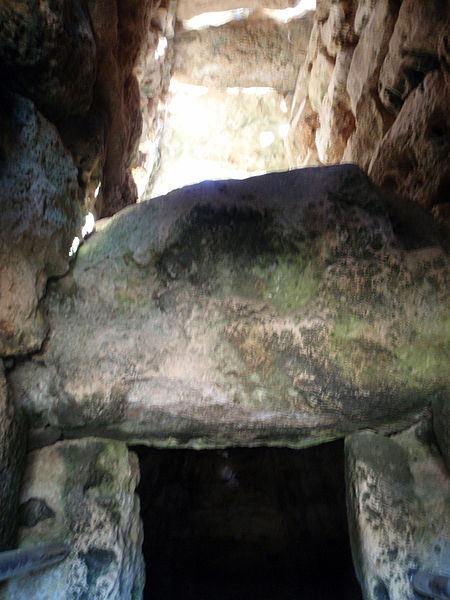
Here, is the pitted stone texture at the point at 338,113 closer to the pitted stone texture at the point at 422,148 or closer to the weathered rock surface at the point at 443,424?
the pitted stone texture at the point at 422,148

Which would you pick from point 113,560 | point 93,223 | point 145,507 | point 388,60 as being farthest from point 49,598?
point 388,60

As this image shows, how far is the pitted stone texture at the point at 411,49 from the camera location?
1550mm

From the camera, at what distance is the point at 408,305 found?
1180 mm

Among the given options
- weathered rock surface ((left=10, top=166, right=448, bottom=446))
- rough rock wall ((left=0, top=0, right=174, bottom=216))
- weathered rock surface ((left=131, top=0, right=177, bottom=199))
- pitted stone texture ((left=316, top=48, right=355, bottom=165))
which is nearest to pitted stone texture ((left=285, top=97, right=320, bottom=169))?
pitted stone texture ((left=316, top=48, right=355, bottom=165))

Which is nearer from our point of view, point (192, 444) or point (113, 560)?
point (113, 560)

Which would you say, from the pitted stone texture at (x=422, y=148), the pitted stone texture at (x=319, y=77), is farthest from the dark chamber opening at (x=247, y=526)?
the pitted stone texture at (x=319, y=77)

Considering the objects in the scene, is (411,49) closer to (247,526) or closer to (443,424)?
(443,424)

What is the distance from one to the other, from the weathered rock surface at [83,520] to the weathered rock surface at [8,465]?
0.16 feet

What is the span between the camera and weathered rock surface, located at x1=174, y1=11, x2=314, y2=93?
407 centimetres

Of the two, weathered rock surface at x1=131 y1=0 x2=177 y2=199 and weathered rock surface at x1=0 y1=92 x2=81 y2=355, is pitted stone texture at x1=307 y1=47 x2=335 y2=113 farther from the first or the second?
weathered rock surface at x1=0 y1=92 x2=81 y2=355

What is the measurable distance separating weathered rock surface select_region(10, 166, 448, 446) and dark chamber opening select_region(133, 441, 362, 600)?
1.33 metres

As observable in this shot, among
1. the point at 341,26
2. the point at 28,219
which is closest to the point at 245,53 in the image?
the point at 341,26

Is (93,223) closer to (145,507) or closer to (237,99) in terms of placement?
(145,507)

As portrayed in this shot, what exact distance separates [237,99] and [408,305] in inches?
187
